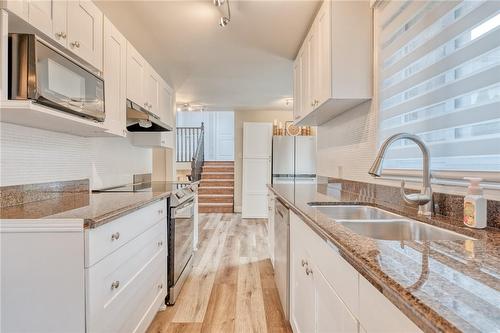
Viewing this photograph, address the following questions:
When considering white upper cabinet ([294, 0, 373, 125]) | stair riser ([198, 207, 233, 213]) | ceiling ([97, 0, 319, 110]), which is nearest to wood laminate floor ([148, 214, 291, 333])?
white upper cabinet ([294, 0, 373, 125])

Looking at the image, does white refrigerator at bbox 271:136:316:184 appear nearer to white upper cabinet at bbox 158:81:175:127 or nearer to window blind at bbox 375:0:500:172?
white upper cabinet at bbox 158:81:175:127

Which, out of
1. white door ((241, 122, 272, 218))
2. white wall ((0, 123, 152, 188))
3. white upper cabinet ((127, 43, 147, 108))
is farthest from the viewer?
white door ((241, 122, 272, 218))

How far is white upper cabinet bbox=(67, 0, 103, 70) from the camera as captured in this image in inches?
65.5

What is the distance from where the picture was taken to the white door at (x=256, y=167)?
6.16 m

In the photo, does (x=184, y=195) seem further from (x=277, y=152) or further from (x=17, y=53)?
(x=277, y=152)

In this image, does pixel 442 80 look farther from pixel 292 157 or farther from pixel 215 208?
pixel 215 208

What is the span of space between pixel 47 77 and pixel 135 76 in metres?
1.37

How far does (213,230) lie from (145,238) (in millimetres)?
3192

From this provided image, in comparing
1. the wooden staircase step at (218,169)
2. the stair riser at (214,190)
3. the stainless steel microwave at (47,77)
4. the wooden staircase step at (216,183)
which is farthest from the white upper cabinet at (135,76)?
the wooden staircase step at (218,169)

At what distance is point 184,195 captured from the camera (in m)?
2.79

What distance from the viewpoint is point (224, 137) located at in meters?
10.5

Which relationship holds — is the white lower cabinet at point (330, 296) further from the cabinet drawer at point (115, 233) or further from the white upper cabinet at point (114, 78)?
the white upper cabinet at point (114, 78)

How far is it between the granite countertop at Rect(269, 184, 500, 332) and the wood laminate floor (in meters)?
1.46

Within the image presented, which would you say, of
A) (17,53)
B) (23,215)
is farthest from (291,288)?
(17,53)
